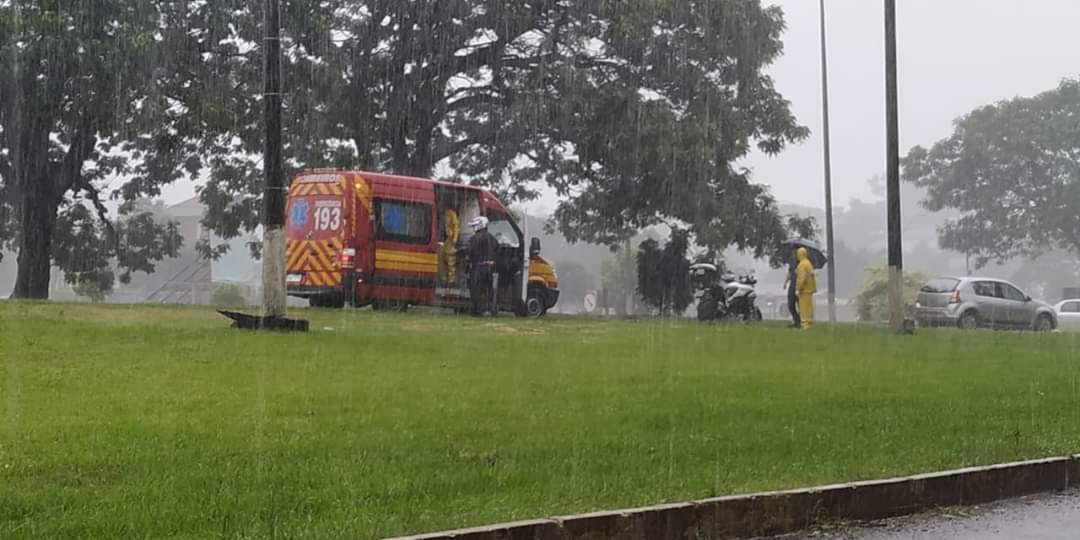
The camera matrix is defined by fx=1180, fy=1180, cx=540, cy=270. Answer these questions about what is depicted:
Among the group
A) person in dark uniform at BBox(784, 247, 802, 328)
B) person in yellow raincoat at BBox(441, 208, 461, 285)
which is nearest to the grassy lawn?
person in dark uniform at BBox(784, 247, 802, 328)

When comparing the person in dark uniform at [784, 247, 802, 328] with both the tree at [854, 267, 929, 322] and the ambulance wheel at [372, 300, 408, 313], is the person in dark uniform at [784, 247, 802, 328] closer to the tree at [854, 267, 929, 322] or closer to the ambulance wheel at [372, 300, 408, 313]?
the ambulance wheel at [372, 300, 408, 313]

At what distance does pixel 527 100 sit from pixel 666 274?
5543mm

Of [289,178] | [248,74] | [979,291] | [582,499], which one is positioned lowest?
[582,499]

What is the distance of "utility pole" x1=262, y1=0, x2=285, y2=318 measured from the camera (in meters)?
13.7

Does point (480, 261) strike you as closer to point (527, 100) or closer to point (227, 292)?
point (527, 100)

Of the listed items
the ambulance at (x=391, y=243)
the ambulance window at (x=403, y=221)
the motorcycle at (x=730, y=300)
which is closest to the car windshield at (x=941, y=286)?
the motorcycle at (x=730, y=300)

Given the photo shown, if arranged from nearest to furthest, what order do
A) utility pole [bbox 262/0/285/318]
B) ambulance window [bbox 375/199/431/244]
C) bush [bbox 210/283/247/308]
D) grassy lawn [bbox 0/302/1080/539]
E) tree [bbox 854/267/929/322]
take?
grassy lawn [bbox 0/302/1080/539] < utility pole [bbox 262/0/285/318] < ambulance window [bbox 375/199/431/244] < bush [bbox 210/283/247/308] < tree [bbox 854/267/929/322]

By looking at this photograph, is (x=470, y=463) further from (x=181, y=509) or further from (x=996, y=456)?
(x=996, y=456)

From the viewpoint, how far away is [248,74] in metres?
25.1

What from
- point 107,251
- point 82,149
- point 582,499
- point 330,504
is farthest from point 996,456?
point 107,251

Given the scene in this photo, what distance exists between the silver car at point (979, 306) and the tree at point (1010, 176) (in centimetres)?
1731

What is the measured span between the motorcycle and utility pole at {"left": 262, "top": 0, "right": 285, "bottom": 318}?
11199 millimetres

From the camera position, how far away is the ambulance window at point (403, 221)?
65.6ft

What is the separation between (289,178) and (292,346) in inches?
574
